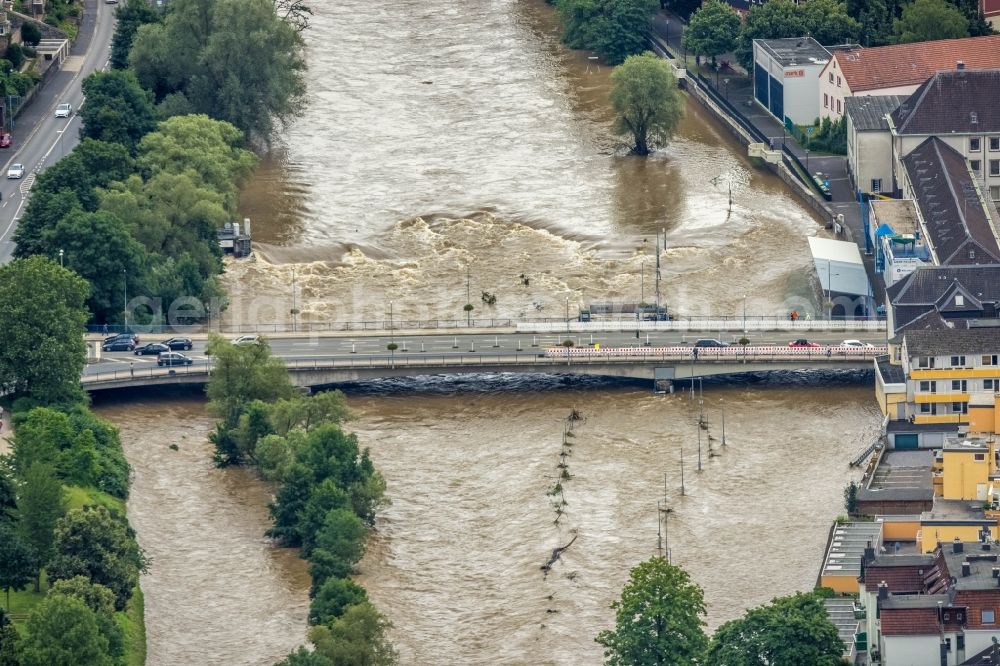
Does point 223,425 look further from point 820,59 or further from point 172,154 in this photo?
point 820,59

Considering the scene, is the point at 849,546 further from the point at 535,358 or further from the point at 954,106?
the point at 954,106

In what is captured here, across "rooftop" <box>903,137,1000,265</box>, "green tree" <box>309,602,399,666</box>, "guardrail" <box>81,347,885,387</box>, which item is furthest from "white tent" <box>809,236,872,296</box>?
"green tree" <box>309,602,399,666</box>

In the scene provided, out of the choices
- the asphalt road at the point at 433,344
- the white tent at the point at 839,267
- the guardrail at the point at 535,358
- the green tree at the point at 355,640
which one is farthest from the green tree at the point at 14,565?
→ the white tent at the point at 839,267

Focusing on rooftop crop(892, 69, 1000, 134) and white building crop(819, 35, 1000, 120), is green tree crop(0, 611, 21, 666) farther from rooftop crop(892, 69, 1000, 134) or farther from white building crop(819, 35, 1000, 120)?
white building crop(819, 35, 1000, 120)

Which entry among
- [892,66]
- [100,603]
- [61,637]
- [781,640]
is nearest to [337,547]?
[100,603]

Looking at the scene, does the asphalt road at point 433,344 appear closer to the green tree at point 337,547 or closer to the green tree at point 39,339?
the green tree at point 39,339

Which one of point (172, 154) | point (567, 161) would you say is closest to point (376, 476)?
point (172, 154)
